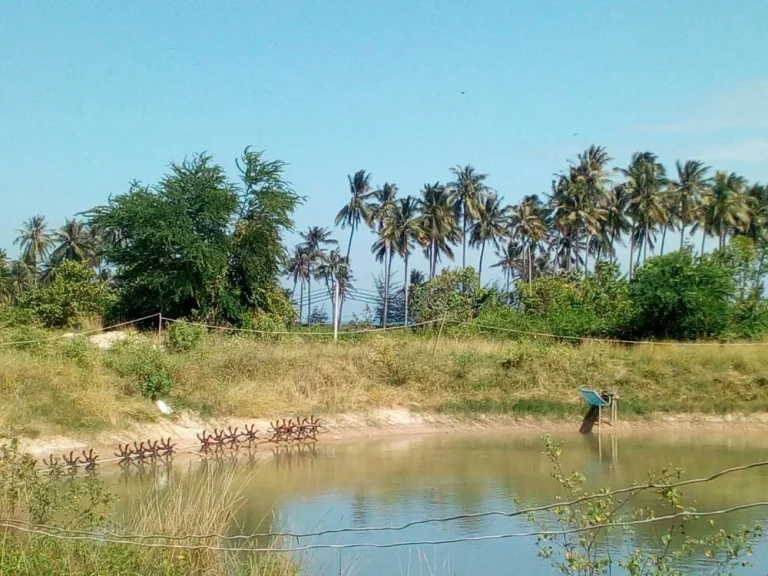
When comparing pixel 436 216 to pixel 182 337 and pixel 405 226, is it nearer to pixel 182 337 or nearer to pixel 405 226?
pixel 405 226

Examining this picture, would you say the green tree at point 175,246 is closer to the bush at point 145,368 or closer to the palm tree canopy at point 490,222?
the bush at point 145,368

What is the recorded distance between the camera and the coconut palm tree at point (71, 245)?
181 feet

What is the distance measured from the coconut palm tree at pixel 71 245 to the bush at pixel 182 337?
112 feet

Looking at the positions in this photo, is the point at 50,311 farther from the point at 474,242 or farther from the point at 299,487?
the point at 474,242

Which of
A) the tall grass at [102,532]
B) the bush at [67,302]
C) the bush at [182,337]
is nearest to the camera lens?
the tall grass at [102,532]

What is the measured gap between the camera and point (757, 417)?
23.7 metres

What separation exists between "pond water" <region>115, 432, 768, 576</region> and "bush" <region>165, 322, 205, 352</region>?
17.5ft

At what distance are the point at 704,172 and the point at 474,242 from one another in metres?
14.3

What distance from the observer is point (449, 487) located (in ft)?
46.7

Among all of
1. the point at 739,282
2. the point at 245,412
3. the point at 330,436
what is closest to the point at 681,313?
the point at 739,282

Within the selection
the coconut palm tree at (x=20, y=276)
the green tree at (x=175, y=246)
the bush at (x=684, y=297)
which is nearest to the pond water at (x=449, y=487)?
the bush at (x=684, y=297)

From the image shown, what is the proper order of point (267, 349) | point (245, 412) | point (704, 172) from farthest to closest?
point (704, 172), point (267, 349), point (245, 412)

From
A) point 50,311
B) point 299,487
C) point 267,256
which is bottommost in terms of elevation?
point 299,487

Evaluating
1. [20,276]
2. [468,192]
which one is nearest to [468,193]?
[468,192]
